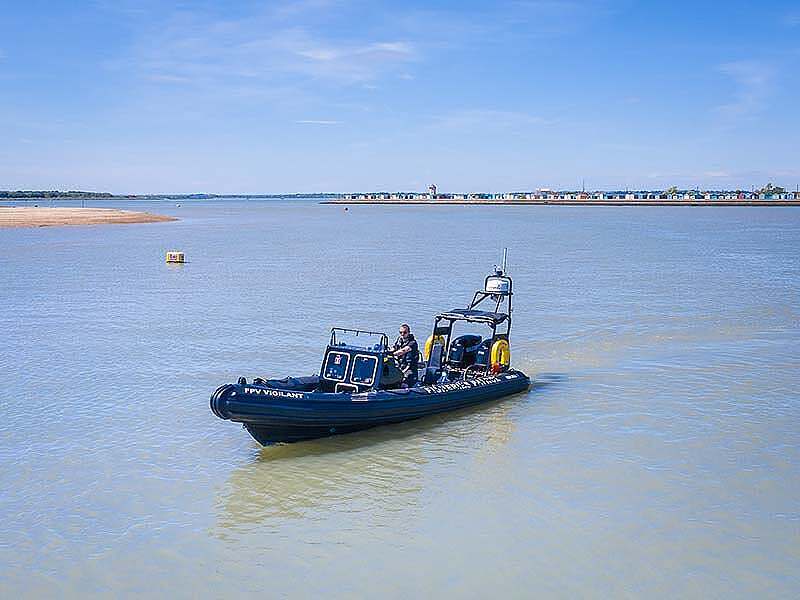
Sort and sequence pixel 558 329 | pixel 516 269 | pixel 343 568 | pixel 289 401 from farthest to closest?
pixel 516 269, pixel 558 329, pixel 289 401, pixel 343 568

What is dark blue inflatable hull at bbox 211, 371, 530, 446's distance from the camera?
12422 millimetres

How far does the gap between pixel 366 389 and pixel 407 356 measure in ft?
4.40

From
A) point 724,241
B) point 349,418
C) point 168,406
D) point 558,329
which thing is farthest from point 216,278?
point 724,241

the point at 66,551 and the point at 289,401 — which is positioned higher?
the point at 289,401

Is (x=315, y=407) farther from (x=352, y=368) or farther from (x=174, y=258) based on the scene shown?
(x=174, y=258)

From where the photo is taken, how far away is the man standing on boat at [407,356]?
15.3m

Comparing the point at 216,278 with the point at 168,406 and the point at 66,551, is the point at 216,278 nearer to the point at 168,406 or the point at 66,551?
the point at 168,406

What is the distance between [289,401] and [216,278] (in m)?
26.6

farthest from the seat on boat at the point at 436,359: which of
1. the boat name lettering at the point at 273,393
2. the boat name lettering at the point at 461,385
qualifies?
the boat name lettering at the point at 273,393

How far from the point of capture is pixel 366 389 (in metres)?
14.3

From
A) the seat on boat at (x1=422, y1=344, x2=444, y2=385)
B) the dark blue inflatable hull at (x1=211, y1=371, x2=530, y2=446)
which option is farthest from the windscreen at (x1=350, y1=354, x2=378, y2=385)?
the seat on boat at (x1=422, y1=344, x2=444, y2=385)

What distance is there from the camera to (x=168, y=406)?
15.9 metres

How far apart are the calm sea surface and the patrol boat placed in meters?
0.38

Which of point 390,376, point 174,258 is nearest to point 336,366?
point 390,376
